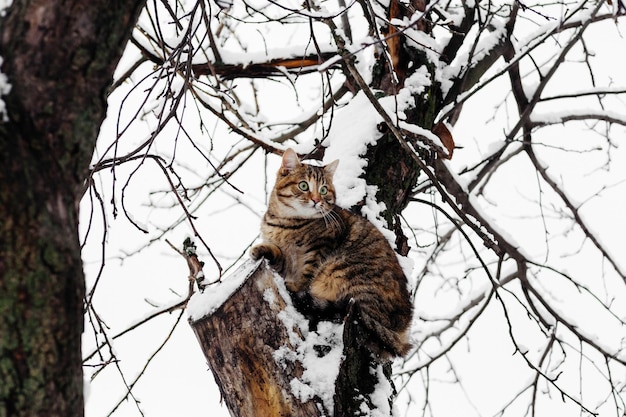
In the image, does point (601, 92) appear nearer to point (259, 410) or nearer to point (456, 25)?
point (456, 25)

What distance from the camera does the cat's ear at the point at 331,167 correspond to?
12.2ft

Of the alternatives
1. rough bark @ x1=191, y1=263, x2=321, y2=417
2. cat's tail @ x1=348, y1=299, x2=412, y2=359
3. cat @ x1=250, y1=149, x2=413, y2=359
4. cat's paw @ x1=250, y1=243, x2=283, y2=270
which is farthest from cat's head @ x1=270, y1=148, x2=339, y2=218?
rough bark @ x1=191, y1=263, x2=321, y2=417

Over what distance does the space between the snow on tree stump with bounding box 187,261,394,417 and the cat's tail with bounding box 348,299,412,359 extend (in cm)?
11

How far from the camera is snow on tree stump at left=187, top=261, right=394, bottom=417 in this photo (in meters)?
2.56

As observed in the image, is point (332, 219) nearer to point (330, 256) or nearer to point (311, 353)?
point (330, 256)

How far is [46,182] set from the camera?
1.36 meters

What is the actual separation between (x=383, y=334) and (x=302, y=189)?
1228 mm

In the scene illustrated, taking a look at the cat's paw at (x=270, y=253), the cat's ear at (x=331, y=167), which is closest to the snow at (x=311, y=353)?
the cat's paw at (x=270, y=253)

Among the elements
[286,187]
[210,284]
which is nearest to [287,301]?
[210,284]

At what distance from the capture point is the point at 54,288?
1328mm

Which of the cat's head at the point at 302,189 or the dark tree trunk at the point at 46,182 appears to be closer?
the dark tree trunk at the point at 46,182

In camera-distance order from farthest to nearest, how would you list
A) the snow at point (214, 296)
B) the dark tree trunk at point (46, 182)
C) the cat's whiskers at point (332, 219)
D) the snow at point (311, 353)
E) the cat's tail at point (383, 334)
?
the cat's whiskers at point (332, 219), the cat's tail at point (383, 334), the snow at point (214, 296), the snow at point (311, 353), the dark tree trunk at point (46, 182)

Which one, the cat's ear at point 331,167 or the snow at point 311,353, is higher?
the cat's ear at point 331,167

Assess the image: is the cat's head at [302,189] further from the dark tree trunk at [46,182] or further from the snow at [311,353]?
the dark tree trunk at [46,182]
